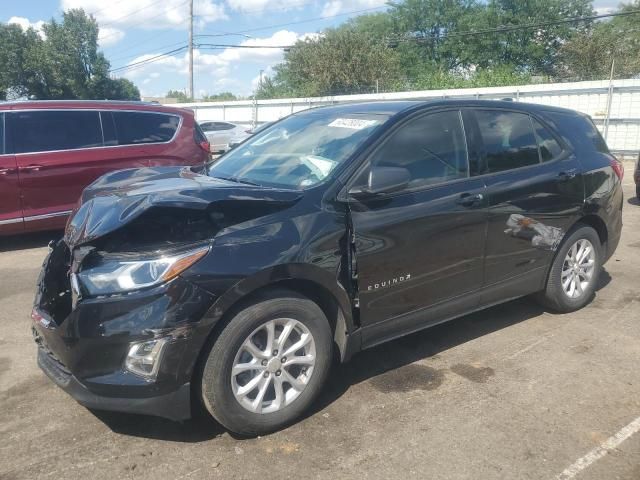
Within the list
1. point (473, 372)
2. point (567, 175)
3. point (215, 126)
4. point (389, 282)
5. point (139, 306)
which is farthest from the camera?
point (215, 126)

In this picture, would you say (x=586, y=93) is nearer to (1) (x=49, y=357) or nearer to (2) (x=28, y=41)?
(1) (x=49, y=357)

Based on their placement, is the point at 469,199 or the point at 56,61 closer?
the point at 469,199

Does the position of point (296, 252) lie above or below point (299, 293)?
above

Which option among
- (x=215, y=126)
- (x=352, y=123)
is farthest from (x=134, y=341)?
(x=215, y=126)

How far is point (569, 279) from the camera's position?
4.90 metres

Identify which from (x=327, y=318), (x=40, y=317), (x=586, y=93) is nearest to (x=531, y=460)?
(x=327, y=318)

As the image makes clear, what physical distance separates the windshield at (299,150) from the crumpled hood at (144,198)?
10.1 inches

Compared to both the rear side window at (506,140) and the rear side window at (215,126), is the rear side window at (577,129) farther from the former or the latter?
the rear side window at (215,126)

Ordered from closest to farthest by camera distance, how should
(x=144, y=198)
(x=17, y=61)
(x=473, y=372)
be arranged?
(x=144, y=198) < (x=473, y=372) < (x=17, y=61)

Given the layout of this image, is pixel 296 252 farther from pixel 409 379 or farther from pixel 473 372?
pixel 473 372

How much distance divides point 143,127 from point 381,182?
18.1 ft

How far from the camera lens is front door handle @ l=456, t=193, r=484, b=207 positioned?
12.8 ft

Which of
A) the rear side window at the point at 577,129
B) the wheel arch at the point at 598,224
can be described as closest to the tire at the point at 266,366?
the wheel arch at the point at 598,224

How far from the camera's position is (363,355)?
4152mm
